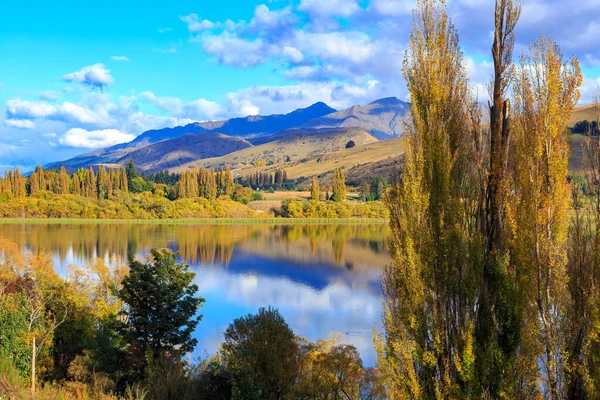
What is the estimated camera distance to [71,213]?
114 metres

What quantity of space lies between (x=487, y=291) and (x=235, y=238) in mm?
76376

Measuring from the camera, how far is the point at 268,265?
58.0 meters

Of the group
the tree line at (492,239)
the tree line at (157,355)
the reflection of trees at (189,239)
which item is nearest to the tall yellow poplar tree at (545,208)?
the tree line at (492,239)

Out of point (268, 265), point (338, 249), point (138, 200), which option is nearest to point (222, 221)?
point (138, 200)

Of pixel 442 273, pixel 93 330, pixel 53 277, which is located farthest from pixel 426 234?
pixel 53 277

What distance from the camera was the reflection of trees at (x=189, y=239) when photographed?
6216 cm

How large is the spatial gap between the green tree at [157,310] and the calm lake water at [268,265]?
6631 millimetres

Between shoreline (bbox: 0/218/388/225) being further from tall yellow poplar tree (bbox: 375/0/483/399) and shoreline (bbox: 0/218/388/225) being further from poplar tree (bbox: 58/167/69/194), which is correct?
tall yellow poplar tree (bbox: 375/0/483/399)

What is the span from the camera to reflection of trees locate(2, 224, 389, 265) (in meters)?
62.2

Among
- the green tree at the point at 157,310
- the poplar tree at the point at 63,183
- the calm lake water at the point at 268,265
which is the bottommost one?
the calm lake water at the point at 268,265

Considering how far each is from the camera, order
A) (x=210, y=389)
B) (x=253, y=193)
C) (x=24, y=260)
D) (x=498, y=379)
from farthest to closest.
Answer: (x=253, y=193)
(x=24, y=260)
(x=210, y=389)
(x=498, y=379)

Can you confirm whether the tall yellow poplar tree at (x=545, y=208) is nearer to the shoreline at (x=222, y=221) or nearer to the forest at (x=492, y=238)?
the forest at (x=492, y=238)

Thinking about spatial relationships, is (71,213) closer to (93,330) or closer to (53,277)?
(53,277)

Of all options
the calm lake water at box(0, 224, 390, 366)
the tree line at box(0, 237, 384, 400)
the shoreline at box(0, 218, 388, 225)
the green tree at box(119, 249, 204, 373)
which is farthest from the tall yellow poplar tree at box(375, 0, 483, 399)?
the shoreline at box(0, 218, 388, 225)
